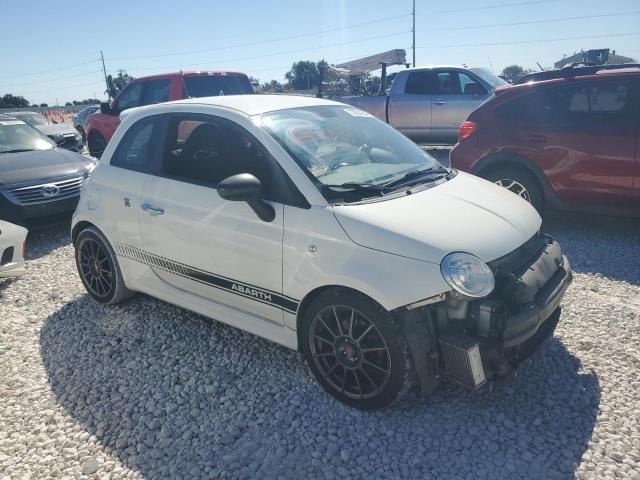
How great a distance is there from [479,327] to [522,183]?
368 centimetres

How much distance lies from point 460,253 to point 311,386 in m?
1.27

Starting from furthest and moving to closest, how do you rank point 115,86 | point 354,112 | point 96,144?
1. point 115,86
2. point 96,144
3. point 354,112

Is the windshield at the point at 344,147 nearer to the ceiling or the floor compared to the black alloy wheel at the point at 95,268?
nearer to the ceiling

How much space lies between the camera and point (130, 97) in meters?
9.88

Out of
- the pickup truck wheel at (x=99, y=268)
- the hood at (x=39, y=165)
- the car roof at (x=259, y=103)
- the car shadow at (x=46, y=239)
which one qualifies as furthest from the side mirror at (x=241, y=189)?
the hood at (x=39, y=165)

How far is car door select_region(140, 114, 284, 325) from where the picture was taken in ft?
10.0

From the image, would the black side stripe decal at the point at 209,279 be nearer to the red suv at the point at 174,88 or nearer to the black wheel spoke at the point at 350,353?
the black wheel spoke at the point at 350,353

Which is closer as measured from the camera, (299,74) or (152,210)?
(152,210)

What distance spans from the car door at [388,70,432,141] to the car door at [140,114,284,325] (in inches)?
303

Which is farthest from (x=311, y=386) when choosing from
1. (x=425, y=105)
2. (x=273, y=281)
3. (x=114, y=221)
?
(x=425, y=105)

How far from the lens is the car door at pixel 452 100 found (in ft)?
32.9

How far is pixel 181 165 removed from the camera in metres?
3.59

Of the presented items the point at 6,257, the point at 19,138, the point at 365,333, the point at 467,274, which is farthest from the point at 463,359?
the point at 19,138

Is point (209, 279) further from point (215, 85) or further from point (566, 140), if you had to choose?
point (215, 85)
